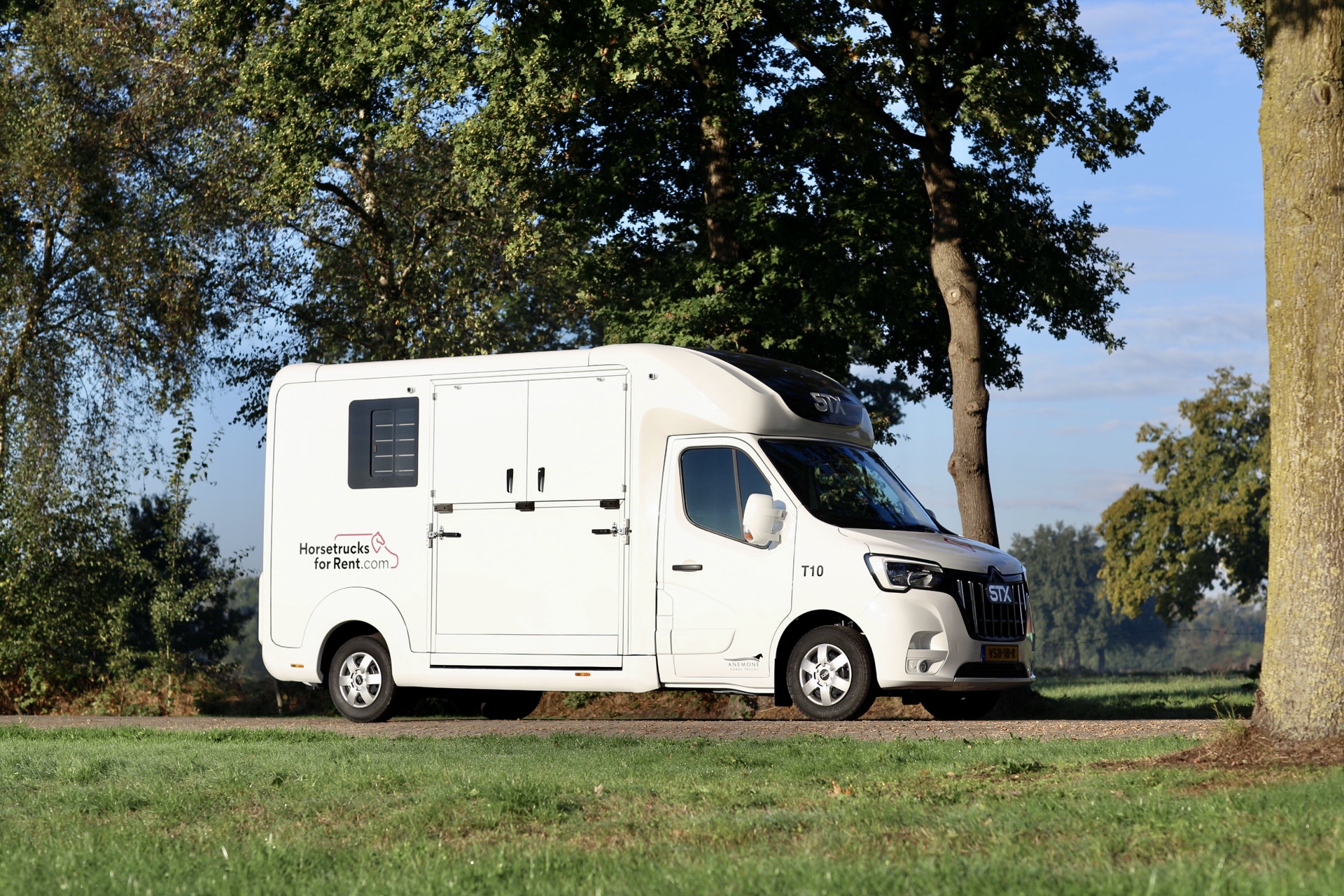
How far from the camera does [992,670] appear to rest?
12719 millimetres

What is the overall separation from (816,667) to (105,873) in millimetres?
7865

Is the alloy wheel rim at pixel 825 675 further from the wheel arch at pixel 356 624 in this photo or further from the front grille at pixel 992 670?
the wheel arch at pixel 356 624

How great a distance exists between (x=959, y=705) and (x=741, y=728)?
286 cm

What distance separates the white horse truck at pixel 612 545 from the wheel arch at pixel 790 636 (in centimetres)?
2

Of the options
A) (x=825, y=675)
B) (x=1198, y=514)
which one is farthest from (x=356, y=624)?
(x=1198, y=514)

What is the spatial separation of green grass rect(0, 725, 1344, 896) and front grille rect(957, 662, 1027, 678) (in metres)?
2.96

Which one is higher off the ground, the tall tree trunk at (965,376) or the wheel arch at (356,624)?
the tall tree trunk at (965,376)

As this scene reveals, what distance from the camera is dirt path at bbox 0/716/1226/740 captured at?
10.6 meters

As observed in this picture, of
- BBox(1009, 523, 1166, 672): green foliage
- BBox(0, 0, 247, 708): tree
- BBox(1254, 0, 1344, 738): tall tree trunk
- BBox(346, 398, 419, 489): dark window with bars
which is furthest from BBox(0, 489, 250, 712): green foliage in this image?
BBox(1009, 523, 1166, 672): green foliage

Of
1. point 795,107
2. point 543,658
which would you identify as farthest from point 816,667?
point 795,107

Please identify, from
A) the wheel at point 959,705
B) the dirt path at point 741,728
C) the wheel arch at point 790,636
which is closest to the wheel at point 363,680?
the dirt path at point 741,728

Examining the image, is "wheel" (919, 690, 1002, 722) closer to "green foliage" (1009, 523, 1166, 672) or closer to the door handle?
the door handle

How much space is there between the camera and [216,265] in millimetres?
27531

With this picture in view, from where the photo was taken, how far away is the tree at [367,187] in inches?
784
